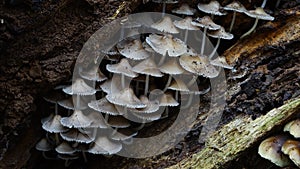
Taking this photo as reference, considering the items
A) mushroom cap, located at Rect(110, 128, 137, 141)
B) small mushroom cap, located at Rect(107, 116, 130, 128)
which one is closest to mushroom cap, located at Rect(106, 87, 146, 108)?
small mushroom cap, located at Rect(107, 116, 130, 128)

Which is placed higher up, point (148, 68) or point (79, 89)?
point (148, 68)

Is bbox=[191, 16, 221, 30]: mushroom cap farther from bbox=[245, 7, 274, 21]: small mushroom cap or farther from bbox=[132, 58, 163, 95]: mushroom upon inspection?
bbox=[132, 58, 163, 95]: mushroom

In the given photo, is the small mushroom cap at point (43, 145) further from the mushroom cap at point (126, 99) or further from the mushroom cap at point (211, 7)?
the mushroom cap at point (211, 7)

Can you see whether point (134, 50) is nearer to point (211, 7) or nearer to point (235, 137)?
point (211, 7)

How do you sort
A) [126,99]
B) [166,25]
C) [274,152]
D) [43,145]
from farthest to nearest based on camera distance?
[43,145], [166,25], [126,99], [274,152]

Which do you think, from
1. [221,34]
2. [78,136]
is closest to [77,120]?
[78,136]

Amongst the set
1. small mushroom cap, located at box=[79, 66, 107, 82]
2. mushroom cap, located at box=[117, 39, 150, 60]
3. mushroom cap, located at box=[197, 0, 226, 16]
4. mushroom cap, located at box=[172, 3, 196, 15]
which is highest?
mushroom cap, located at box=[197, 0, 226, 16]

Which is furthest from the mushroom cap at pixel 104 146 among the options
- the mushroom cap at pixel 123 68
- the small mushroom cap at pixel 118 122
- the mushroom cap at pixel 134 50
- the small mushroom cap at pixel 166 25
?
the small mushroom cap at pixel 166 25
